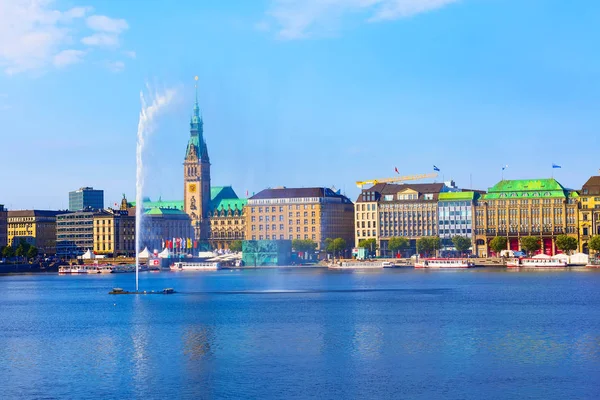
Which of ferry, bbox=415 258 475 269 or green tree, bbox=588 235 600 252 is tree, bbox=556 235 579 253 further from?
ferry, bbox=415 258 475 269

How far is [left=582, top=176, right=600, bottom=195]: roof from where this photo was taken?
196750mm

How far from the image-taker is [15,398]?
158 ft

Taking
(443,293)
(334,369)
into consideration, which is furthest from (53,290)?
(334,369)

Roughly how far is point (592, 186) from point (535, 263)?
19.1 metres

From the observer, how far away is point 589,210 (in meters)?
198

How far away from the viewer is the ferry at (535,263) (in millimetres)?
187500

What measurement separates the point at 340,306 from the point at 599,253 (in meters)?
111

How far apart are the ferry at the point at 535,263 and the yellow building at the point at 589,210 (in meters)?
12.2

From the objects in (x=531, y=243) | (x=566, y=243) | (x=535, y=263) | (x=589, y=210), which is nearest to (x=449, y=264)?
(x=531, y=243)

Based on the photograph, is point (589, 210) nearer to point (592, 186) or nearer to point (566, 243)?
point (592, 186)

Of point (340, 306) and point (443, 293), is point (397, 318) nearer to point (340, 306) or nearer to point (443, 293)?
point (340, 306)

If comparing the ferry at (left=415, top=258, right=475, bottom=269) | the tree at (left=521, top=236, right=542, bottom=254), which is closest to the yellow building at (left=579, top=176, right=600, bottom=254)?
the tree at (left=521, top=236, right=542, bottom=254)

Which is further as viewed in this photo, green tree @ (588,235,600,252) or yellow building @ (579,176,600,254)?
yellow building @ (579,176,600,254)

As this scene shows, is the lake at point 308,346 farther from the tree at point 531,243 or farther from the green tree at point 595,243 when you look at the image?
the tree at point 531,243
